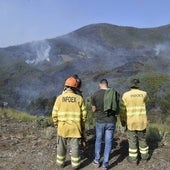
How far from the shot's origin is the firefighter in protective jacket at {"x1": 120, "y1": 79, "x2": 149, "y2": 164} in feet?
28.9

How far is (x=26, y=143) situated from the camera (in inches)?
406

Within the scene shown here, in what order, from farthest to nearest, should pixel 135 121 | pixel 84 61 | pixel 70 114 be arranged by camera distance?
pixel 84 61, pixel 135 121, pixel 70 114

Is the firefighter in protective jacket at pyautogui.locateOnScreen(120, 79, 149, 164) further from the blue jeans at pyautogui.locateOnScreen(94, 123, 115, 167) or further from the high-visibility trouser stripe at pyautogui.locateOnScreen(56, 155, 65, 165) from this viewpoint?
the high-visibility trouser stripe at pyautogui.locateOnScreen(56, 155, 65, 165)

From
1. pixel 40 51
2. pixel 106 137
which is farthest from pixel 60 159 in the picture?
pixel 40 51

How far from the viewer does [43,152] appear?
31.6ft

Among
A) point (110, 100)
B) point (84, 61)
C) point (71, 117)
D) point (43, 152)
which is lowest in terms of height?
point (43, 152)

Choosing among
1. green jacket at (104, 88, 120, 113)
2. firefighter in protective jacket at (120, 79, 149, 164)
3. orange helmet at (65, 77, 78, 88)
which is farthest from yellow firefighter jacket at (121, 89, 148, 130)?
orange helmet at (65, 77, 78, 88)

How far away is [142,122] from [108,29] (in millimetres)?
83313

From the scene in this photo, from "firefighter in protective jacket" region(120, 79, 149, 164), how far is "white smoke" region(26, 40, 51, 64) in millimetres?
51183

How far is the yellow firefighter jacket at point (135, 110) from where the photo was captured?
29.0 ft

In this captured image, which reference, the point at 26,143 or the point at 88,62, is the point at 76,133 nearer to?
the point at 26,143

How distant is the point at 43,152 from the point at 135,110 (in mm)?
2225

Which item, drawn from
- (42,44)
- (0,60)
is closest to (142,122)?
(0,60)

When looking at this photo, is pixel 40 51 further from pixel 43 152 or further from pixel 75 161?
pixel 75 161
